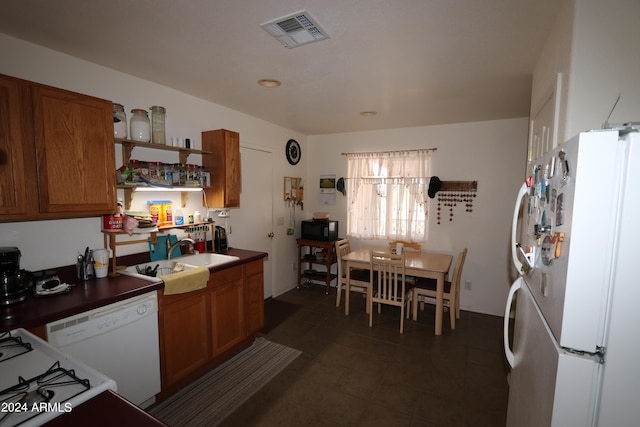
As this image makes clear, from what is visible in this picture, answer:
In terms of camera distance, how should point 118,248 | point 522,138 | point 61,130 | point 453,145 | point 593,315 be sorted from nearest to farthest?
point 593,315, point 61,130, point 118,248, point 522,138, point 453,145

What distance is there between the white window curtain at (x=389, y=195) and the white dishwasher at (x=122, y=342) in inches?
121

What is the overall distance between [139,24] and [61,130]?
2.67ft

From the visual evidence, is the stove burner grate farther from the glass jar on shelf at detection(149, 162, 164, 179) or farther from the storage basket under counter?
the storage basket under counter

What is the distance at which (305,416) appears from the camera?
6.76 feet

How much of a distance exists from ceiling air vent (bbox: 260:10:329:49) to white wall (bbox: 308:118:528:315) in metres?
2.68

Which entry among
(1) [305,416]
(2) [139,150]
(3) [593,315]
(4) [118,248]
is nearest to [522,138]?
(3) [593,315]

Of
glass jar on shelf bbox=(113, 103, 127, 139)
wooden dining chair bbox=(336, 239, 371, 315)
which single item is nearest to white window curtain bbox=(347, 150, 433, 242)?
wooden dining chair bbox=(336, 239, 371, 315)

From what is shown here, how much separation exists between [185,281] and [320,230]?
96.4 inches

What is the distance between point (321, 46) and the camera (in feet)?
6.18

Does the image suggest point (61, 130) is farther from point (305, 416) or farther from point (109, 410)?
point (305, 416)

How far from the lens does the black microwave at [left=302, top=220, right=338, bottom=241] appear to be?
4367mm

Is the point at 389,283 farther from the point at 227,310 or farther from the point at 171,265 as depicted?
the point at 171,265

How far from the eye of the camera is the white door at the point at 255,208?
3619mm

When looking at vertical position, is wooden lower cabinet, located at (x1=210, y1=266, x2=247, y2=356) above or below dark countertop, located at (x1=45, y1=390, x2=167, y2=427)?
below
